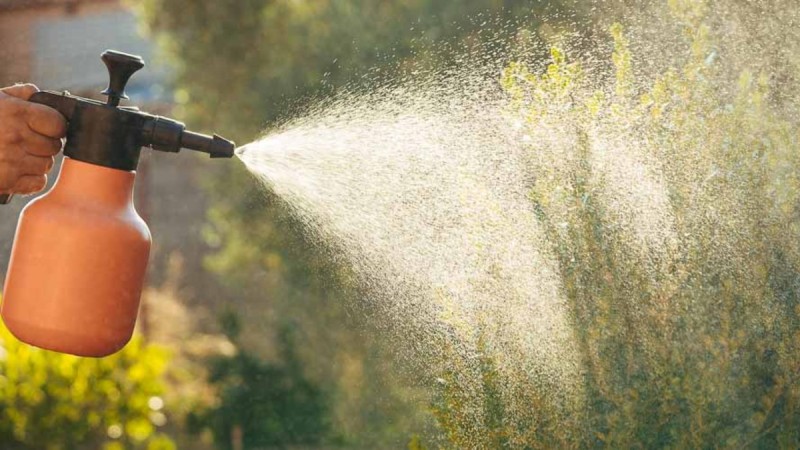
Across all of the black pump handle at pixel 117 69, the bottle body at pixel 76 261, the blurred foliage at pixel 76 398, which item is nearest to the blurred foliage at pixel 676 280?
the bottle body at pixel 76 261

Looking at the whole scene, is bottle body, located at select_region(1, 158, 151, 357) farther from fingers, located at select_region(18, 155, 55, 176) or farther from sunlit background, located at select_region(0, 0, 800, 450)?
sunlit background, located at select_region(0, 0, 800, 450)

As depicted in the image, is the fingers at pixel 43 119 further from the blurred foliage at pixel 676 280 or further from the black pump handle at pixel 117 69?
the blurred foliage at pixel 676 280

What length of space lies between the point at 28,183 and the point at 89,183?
0.59 ft

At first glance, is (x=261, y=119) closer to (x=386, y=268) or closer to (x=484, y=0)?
(x=484, y=0)

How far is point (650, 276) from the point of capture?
2.20 meters

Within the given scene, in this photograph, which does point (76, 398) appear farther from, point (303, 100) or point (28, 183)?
point (28, 183)

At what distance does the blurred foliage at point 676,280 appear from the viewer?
214 cm

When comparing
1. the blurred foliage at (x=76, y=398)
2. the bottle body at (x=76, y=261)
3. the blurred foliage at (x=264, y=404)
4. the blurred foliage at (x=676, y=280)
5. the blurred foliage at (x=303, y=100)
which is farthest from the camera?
the blurred foliage at (x=264, y=404)

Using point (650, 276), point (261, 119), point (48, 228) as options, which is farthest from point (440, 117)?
point (261, 119)

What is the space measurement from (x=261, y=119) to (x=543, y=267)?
2702mm

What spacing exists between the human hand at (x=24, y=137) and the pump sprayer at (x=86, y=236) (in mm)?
35

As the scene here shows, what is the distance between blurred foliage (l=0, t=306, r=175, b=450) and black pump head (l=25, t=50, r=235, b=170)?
280 cm

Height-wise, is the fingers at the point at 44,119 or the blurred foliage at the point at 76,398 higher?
the fingers at the point at 44,119

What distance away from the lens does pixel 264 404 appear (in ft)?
16.2
